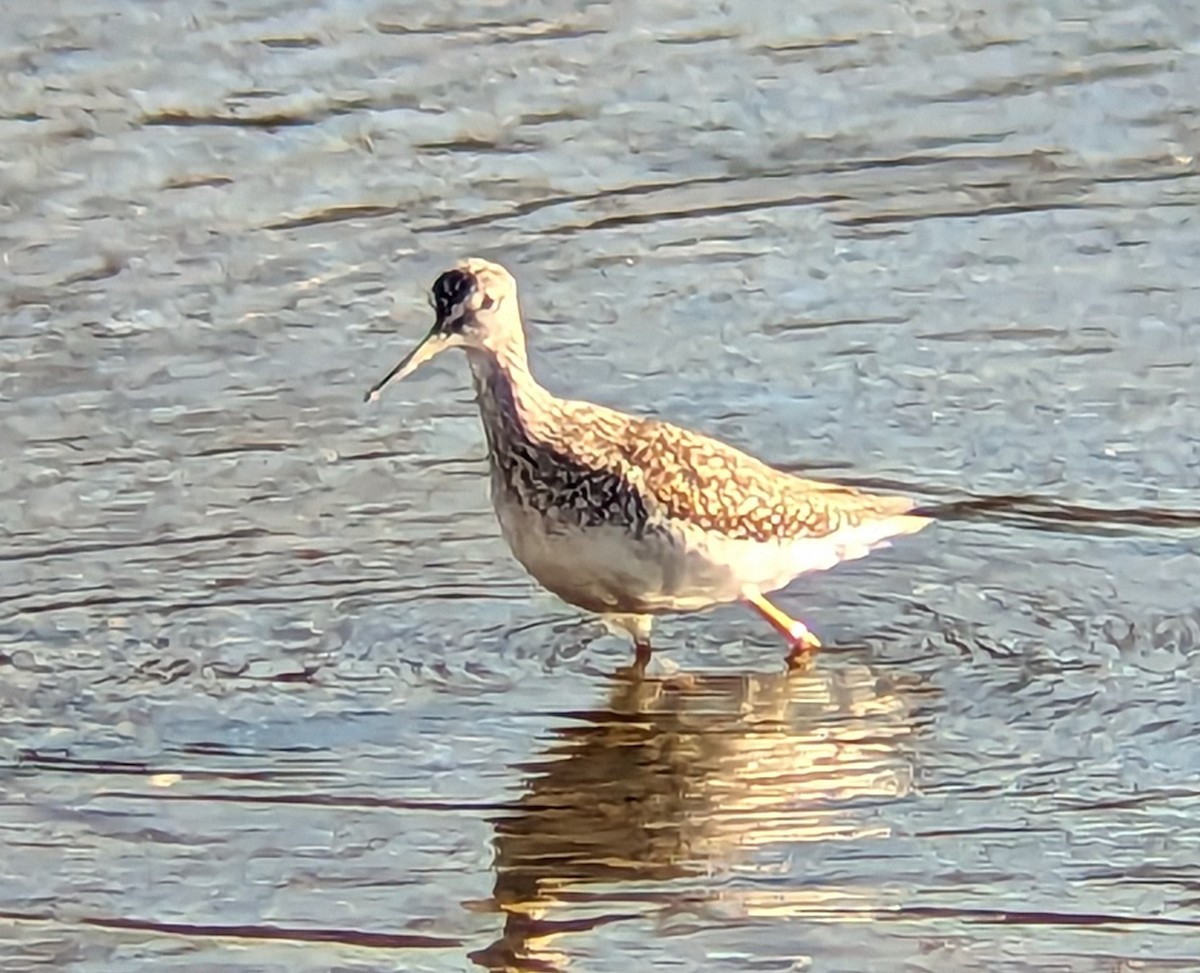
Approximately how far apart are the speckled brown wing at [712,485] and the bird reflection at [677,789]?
0.31 m

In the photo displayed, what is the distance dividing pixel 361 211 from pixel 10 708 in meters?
2.83

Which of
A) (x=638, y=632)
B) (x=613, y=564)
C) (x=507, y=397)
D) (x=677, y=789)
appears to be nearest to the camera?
(x=677, y=789)

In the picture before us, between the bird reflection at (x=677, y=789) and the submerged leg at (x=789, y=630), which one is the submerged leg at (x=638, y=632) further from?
the submerged leg at (x=789, y=630)

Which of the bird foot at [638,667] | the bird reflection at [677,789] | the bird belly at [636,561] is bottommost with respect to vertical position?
the bird reflection at [677,789]

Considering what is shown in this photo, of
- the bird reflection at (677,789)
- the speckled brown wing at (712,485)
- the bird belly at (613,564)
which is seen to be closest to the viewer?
the bird reflection at (677,789)

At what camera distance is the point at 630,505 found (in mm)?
6281

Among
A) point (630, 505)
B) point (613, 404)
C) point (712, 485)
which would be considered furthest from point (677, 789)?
point (613, 404)

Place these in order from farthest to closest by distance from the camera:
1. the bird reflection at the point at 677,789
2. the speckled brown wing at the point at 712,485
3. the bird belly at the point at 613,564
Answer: the speckled brown wing at the point at 712,485 < the bird belly at the point at 613,564 < the bird reflection at the point at 677,789

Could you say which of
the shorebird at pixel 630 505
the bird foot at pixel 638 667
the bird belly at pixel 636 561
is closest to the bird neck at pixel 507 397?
the shorebird at pixel 630 505

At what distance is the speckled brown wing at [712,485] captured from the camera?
634cm

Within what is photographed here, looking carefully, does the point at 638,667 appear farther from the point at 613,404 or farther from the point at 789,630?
the point at 613,404

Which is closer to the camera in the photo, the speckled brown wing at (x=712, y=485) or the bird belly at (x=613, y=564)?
the bird belly at (x=613, y=564)

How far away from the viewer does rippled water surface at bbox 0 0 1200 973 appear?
5371mm

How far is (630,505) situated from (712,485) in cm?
20
